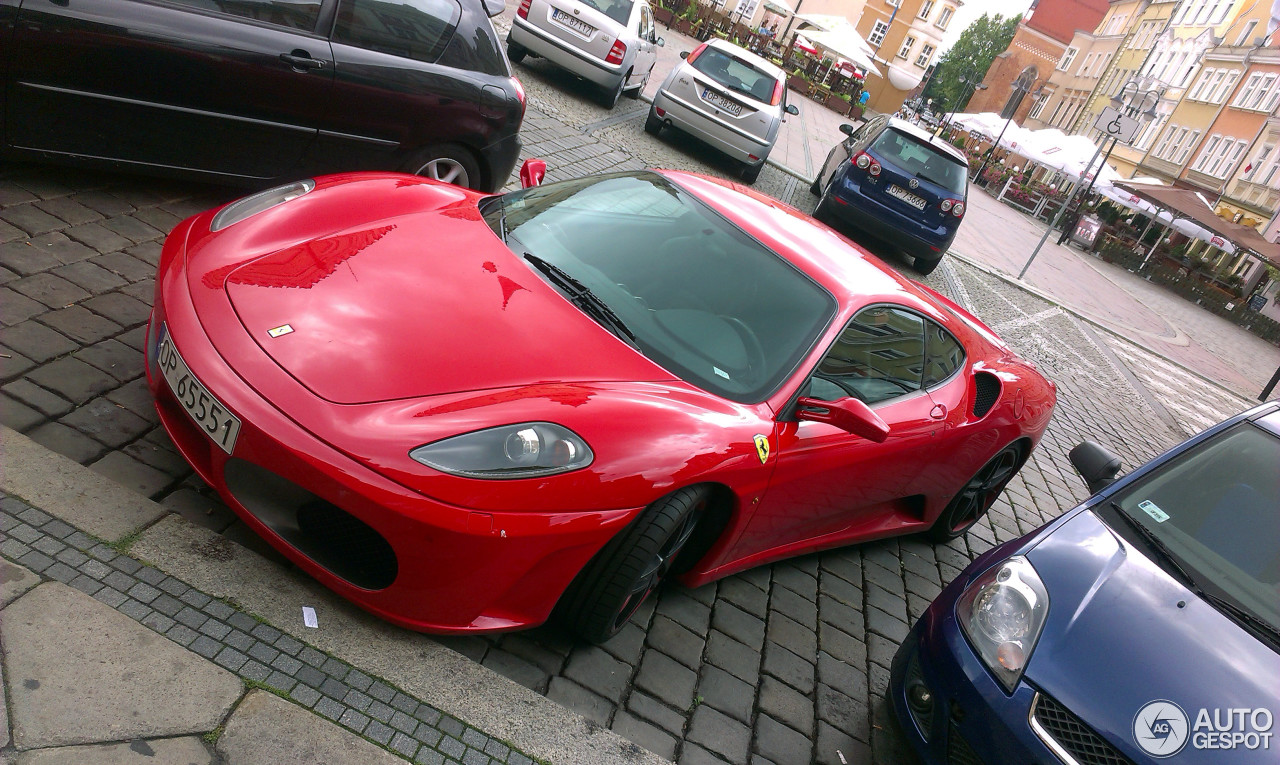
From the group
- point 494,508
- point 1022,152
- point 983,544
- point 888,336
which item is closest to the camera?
point 494,508

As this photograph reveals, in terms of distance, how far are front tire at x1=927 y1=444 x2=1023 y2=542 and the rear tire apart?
692 cm

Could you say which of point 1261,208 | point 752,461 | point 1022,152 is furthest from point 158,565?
point 1261,208

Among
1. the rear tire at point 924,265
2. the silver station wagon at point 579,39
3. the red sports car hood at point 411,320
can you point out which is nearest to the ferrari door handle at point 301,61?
the red sports car hood at point 411,320

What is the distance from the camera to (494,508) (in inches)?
94.5

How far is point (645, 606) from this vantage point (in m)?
3.30

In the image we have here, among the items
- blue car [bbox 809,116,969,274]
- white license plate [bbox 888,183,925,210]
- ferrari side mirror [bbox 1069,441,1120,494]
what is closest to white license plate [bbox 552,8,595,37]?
blue car [bbox 809,116,969,274]

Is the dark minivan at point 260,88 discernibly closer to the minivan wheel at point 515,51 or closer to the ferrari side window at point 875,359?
the ferrari side window at point 875,359

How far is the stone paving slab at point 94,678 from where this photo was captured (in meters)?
1.95

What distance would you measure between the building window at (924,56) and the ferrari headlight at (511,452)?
3140 inches

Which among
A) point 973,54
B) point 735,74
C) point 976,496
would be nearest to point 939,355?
point 976,496

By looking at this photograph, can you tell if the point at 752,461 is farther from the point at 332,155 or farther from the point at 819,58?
the point at 819,58

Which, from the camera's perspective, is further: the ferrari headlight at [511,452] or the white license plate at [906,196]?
the white license plate at [906,196]

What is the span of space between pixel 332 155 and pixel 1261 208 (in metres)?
41.0

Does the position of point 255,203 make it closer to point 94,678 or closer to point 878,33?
point 94,678
